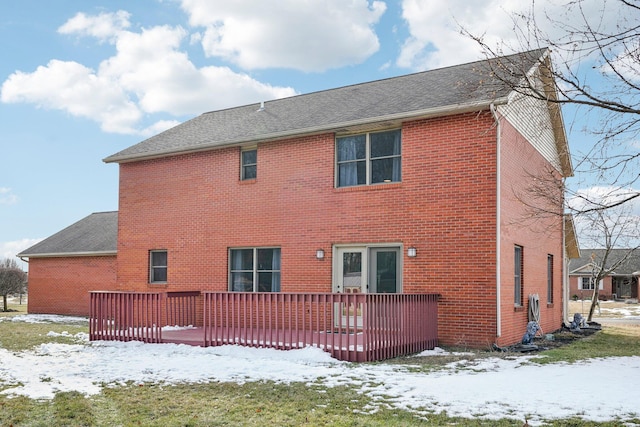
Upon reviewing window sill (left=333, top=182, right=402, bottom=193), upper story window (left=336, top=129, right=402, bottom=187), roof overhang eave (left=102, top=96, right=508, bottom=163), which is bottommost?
window sill (left=333, top=182, right=402, bottom=193)

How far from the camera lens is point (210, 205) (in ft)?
56.9

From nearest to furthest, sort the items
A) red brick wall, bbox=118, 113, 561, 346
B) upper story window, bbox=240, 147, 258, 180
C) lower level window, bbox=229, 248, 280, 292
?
red brick wall, bbox=118, 113, 561, 346 < lower level window, bbox=229, 248, 280, 292 < upper story window, bbox=240, 147, 258, 180

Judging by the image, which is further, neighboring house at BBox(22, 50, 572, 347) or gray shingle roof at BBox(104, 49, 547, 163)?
gray shingle roof at BBox(104, 49, 547, 163)

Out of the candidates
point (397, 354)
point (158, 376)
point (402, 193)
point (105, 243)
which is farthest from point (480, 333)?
point (105, 243)

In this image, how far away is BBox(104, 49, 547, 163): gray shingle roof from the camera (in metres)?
13.8

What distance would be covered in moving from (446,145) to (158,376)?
7.87 metres

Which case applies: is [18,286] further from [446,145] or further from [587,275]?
[587,275]

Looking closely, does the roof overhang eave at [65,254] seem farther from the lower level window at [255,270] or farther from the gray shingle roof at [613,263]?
the gray shingle roof at [613,263]

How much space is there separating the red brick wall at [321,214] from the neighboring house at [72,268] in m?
6.65

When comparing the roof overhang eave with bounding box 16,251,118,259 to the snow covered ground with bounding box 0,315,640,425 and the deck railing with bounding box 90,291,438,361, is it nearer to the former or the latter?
the deck railing with bounding box 90,291,438,361

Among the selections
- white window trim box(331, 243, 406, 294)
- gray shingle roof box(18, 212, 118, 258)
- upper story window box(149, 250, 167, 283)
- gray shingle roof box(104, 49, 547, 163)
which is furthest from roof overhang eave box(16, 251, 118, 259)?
white window trim box(331, 243, 406, 294)

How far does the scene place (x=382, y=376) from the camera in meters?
9.32

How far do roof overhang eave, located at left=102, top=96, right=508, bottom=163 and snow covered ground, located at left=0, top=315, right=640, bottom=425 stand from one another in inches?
201

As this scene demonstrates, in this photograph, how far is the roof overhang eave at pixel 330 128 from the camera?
13.1 meters
